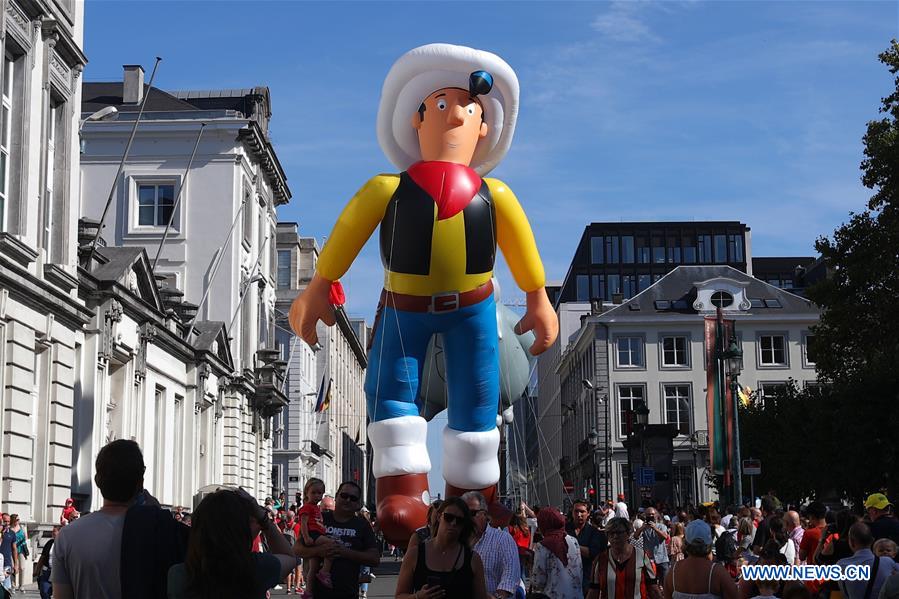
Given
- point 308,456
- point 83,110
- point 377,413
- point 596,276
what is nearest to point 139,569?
point 377,413

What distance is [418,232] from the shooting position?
11.8 m

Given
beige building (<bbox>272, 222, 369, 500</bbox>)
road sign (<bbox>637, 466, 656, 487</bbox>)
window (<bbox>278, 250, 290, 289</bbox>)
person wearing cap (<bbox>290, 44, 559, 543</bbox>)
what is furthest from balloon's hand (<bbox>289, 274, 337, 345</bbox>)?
window (<bbox>278, 250, 290, 289</bbox>)

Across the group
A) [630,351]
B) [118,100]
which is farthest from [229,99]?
[630,351]

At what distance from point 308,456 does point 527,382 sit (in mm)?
54520

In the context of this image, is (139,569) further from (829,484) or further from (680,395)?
(680,395)

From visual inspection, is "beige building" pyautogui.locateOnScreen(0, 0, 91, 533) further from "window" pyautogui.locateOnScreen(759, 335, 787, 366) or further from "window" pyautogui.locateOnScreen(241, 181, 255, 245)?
"window" pyautogui.locateOnScreen(759, 335, 787, 366)

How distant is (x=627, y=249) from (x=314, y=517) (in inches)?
3601

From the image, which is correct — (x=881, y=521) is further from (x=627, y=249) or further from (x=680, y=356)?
(x=627, y=249)

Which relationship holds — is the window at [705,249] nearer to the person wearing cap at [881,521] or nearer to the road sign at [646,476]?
the road sign at [646,476]

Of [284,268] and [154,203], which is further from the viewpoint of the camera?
[284,268]

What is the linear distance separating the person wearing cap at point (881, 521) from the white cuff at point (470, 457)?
11.1ft

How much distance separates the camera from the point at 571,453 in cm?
8150

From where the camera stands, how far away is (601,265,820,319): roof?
6950 cm

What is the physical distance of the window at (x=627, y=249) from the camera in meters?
99.2
